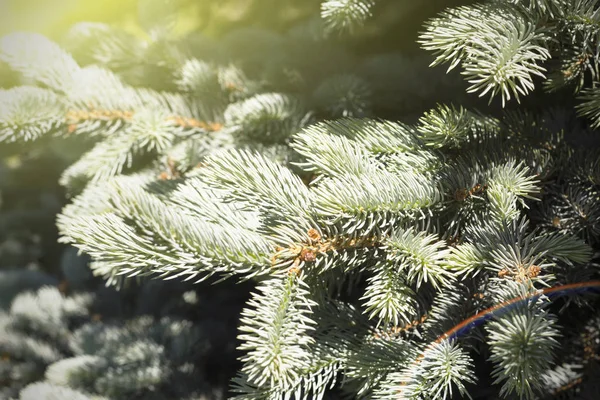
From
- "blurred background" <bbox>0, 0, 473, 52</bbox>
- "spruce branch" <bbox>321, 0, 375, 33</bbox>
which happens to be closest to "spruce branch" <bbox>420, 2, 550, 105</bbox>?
"spruce branch" <bbox>321, 0, 375, 33</bbox>

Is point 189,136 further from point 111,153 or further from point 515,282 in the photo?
point 515,282

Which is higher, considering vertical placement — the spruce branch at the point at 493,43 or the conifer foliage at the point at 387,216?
the spruce branch at the point at 493,43

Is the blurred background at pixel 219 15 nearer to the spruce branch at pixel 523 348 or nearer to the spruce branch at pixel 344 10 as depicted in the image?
the spruce branch at pixel 344 10

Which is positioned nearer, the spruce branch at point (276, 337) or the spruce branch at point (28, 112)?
the spruce branch at point (276, 337)

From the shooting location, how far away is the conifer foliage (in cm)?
39

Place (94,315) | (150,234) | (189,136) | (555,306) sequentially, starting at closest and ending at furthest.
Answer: (150,234)
(555,306)
(189,136)
(94,315)

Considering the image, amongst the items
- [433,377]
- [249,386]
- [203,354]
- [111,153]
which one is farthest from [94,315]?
[433,377]

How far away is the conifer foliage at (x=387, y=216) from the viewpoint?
0.39 m

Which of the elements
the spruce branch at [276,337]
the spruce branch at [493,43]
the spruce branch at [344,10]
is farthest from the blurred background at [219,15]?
the spruce branch at [276,337]

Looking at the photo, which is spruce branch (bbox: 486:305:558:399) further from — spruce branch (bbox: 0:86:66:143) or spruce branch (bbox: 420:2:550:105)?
spruce branch (bbox: 0:86:66:143)

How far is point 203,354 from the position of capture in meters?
0.80

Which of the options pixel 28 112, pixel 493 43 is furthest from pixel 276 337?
pixel 28 112

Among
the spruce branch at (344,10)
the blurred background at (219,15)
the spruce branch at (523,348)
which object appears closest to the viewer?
the spruce branch at (523,348)

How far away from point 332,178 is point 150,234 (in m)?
0.16
